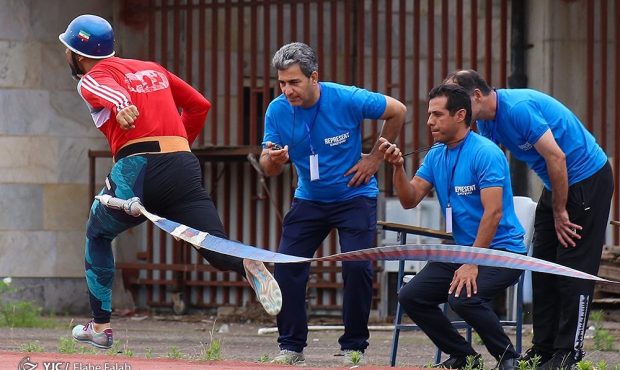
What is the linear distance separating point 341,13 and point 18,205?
3.33m

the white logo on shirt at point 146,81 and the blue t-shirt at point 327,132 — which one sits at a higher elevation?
the white logo on shirt at point 146,81

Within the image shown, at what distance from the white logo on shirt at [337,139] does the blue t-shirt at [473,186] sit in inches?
28.4

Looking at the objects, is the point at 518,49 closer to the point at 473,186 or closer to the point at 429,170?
the point at 429,170

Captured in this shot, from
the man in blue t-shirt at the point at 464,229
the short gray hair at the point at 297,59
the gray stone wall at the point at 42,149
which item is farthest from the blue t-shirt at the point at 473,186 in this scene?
the gray stone wall at the point at 42,149

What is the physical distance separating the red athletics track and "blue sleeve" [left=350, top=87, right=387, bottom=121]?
5.32ft

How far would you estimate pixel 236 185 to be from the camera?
12523 millimetres

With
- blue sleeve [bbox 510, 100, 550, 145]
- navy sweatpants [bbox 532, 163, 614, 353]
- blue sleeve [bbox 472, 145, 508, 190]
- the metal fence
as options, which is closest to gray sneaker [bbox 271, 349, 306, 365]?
navy sweatpants [bbox 532, 163, 614, 353]

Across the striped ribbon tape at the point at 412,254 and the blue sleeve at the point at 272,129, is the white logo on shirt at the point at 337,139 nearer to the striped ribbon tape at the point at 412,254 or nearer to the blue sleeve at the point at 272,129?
the blue sleeve at the point at 272,129

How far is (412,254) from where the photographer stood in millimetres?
6590

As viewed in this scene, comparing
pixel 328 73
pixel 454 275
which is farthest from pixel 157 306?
pixel 454 275

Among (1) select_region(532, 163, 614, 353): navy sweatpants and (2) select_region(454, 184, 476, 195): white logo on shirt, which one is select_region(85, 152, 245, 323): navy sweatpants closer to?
(2) select_region(454, 184, 476, 195): white logo on shirt

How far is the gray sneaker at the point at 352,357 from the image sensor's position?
23.9 ft

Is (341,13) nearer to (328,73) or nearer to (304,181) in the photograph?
(328,73)

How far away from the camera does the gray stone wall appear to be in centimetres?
1240
